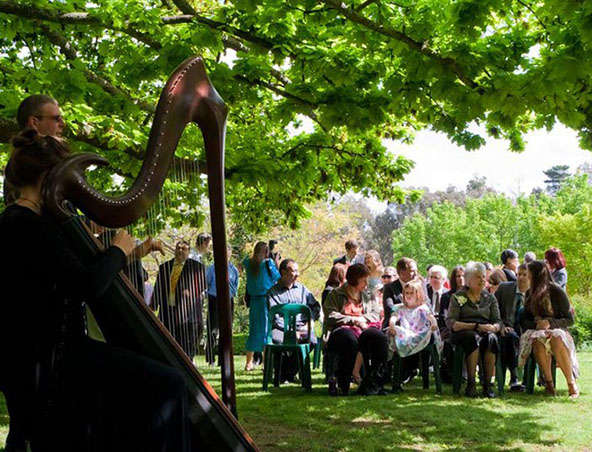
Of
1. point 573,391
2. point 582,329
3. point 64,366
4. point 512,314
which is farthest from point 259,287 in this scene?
point 582,329

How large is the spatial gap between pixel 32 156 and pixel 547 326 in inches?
312

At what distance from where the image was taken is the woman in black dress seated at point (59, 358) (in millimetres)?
3107

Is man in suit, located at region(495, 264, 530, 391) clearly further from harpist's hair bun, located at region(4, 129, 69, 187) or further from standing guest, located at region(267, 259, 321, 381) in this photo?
harpist's hair bun, located at region(4, 129, 69, 187)

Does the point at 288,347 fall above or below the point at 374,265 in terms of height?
below

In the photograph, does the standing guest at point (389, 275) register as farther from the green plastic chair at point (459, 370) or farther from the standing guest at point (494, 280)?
the green plastic chair at point (459, 370)

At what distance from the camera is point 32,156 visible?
127 inches

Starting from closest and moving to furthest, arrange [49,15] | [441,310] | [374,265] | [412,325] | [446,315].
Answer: [49,15]
[412,325]
[446,315]
[441,310]
[374,265]

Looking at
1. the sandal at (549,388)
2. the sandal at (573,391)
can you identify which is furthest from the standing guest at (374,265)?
the sandal at (573,391)

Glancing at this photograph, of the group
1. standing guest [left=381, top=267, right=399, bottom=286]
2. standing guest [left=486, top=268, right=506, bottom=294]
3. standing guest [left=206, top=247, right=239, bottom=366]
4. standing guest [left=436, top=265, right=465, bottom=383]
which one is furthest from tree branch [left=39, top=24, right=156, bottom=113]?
standing guest [left=486, top=268, right=506, bottom=294]

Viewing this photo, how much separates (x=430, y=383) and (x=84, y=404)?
855cm

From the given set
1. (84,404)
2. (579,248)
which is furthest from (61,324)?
(579,248)

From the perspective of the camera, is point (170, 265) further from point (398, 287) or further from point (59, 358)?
point (398, 287)

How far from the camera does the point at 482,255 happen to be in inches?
2448

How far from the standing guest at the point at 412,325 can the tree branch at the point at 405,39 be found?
3.54 m
